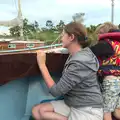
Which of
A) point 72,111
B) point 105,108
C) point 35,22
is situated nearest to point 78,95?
point 72,111

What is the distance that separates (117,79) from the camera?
2.71m

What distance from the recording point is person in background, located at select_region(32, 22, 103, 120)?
2434mm

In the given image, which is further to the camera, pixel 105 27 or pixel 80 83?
pixel 105 27

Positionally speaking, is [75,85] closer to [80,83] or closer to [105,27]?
[80,83]

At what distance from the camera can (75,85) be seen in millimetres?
2465

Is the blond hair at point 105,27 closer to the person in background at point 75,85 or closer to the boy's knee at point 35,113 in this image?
the person in background at point 75,85

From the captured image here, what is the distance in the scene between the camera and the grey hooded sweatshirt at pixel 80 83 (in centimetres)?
242

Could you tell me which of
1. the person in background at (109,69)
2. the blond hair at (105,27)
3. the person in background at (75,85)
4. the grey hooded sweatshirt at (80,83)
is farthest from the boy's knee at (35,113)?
the blond hair at (105,27)

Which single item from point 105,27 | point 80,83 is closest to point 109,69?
point 80,83

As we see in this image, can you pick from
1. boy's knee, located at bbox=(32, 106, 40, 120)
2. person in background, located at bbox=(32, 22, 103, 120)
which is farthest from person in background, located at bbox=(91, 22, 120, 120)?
boy's knee, located at bbox=(32, 106, 40, 120)

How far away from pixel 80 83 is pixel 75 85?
0.04 m

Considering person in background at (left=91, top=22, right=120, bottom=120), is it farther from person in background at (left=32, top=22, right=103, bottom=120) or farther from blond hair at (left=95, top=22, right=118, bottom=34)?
blond hair at (left=95, top=22, right=118, bottom=34)

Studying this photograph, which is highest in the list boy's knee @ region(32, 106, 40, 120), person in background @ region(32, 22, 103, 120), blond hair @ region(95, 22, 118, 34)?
blond hair @ region(95, 22, 118, 34)

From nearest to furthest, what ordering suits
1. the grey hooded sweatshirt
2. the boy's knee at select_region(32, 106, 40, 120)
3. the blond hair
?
the grey hooded sweatshirt
the boy's knee at select_region(32, 106, 40, 120)
the blond hair
